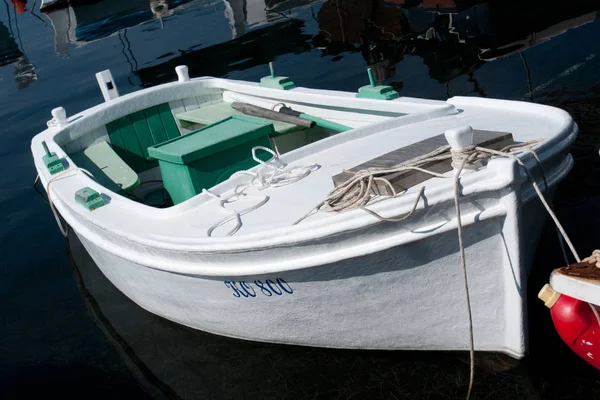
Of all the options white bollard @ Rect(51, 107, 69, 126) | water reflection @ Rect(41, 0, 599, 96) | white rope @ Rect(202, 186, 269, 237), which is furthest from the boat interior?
water reflection @ Rect(41, 0, 599, 96)

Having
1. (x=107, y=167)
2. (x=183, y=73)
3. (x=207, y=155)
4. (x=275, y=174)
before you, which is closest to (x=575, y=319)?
(x=275, y=174)

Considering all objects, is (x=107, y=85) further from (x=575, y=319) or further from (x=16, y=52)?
(x=16, y=52)

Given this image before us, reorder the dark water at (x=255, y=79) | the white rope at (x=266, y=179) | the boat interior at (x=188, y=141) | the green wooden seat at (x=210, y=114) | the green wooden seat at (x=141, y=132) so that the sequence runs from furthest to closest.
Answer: the green wooden seat at (x=141, y=132), the green wooden seat at (x=210, y=114), the boat interior at (x=188, y=141), the dark water at (x=255, y=79), the white rope at (x=266, y=179)

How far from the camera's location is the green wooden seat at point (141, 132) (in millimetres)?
7844

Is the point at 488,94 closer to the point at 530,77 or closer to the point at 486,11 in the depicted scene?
the point at 530,77

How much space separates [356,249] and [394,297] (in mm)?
543

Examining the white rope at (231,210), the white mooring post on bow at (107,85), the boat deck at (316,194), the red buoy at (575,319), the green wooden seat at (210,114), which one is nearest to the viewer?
the red buoy at (575,319)

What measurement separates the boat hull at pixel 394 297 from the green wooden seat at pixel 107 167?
1.46m

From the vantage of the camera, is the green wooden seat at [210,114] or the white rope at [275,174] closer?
Answer: the white rope at [275,174]

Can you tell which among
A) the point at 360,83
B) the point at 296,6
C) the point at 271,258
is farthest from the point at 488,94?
the point at 296,6

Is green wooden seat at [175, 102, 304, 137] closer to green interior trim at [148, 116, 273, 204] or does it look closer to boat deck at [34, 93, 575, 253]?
green interior trim at [148, 116, 273, 204]

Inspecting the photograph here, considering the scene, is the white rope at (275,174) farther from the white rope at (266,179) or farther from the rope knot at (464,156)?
the rope knot at (464,156)

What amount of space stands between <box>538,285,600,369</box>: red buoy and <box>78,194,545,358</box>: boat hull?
273 mm

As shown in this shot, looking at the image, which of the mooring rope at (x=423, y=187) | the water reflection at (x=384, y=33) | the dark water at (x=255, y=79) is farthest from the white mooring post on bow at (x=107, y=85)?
the water reflection at (x=384, y=33)
